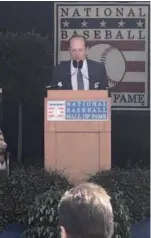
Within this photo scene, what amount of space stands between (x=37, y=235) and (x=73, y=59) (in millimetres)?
2725

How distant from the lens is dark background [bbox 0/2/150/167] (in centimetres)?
778

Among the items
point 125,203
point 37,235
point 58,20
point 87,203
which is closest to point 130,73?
point 58,20

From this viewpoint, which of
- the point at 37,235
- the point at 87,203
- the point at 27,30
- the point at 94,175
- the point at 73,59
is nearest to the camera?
the point at 87,203

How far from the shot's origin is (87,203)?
2.32m

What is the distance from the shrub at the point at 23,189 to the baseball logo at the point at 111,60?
2.18 metres

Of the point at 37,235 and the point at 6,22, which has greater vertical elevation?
the point at 6,22

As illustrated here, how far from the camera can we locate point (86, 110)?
6414 mm

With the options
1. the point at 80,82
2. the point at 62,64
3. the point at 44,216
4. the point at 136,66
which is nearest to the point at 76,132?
the point at 80,82

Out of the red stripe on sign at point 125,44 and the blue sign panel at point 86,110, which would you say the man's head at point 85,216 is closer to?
the blue sign panel at point 86,110

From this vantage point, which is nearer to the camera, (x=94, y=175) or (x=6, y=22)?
(x=94, y=175)

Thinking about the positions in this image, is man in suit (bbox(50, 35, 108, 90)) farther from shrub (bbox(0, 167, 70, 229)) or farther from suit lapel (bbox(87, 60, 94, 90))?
shrub (bbox(0, 167, 70, 229))

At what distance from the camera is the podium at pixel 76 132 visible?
6.38 m

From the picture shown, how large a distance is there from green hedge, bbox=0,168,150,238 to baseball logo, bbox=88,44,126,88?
191 centimetres

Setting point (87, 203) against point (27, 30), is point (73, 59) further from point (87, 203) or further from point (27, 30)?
point (87, 203)
